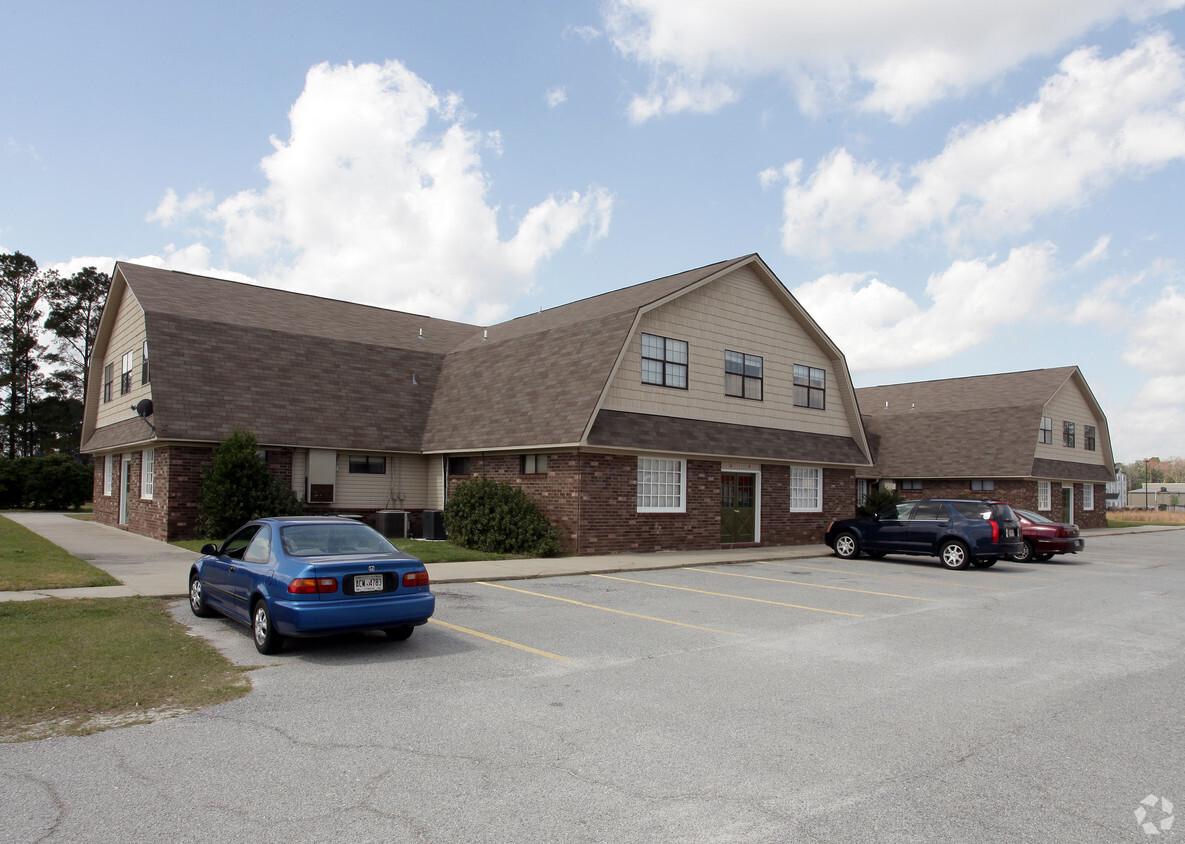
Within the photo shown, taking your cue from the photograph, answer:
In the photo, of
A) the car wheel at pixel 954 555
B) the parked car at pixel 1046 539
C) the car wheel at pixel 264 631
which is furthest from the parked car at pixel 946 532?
the car wheel at pixel 264 631

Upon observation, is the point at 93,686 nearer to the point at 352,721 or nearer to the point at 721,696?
the point at 352,721

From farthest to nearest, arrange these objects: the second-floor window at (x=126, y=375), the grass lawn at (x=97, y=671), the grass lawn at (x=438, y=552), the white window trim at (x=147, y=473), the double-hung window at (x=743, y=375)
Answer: the second-floor window at (x=126, y=375) → the double-hung window at (x=743, y=375) → the white window trim at (x=147, y=473) → the grass lawn at (x=438, y=552) → the grass lawn at (x=97, y=671)

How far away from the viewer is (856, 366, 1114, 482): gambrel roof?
35.8 metres

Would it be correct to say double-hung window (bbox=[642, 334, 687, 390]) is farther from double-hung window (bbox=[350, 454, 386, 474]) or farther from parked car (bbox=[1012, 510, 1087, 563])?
parked car (bbox=[1012, 510, 1087, 563])

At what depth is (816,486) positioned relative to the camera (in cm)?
2627

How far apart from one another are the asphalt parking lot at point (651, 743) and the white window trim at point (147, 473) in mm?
14655

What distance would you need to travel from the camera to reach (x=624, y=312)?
816 inches

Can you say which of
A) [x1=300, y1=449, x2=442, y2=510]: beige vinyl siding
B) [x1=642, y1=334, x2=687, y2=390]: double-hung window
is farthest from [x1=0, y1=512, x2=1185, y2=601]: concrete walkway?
[x1=642, y1=334, x2=687, y2=390]: double-hung window

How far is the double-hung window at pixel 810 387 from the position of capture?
84.1 feet

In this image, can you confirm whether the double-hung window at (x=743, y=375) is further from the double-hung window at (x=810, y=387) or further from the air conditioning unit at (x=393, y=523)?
the air conditioning unit at (x=393, y=523)

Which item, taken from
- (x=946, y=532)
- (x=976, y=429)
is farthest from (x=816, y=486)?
(x=976, y=429)

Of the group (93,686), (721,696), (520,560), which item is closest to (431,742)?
(721,696)

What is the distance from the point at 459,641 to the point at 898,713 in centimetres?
491

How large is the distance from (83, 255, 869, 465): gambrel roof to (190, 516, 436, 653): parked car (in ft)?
32.2
